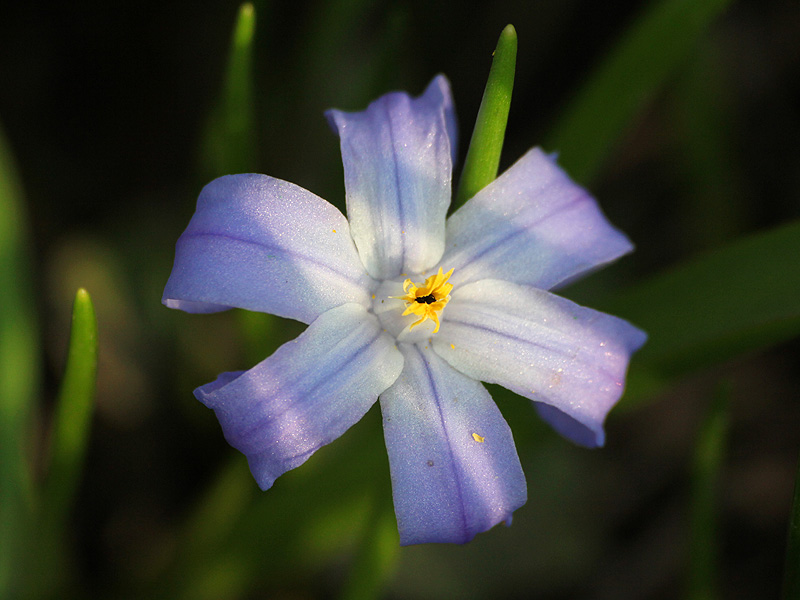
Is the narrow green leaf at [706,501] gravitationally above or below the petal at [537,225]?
below

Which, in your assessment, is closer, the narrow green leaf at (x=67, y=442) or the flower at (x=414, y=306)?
the flower at (x=414, y=306)

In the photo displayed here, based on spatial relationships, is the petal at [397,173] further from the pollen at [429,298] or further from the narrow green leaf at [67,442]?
the narrow green leaf at [67,442]

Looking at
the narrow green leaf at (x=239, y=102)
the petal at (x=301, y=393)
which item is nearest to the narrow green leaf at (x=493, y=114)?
the petal at (x=301, y=393)

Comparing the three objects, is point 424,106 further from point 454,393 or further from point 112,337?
point 112,337

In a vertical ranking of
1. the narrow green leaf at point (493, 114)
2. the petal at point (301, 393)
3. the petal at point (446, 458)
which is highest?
the narrow green leaf at point (493, 114)

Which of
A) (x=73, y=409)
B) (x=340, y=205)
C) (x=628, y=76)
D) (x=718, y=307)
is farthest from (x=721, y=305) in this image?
(x=73, y=409)

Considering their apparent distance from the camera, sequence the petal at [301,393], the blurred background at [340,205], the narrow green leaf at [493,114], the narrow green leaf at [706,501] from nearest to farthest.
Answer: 1. the petal at [301,393]
2. the narrow green leaf at [493,114]
3. the narrow green leaf at [706,501]
4. the blurred background at [340,205]

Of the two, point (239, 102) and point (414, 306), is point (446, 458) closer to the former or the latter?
point (414, 306)

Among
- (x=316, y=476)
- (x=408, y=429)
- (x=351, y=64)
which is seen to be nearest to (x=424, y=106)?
(x=408, y=429)
